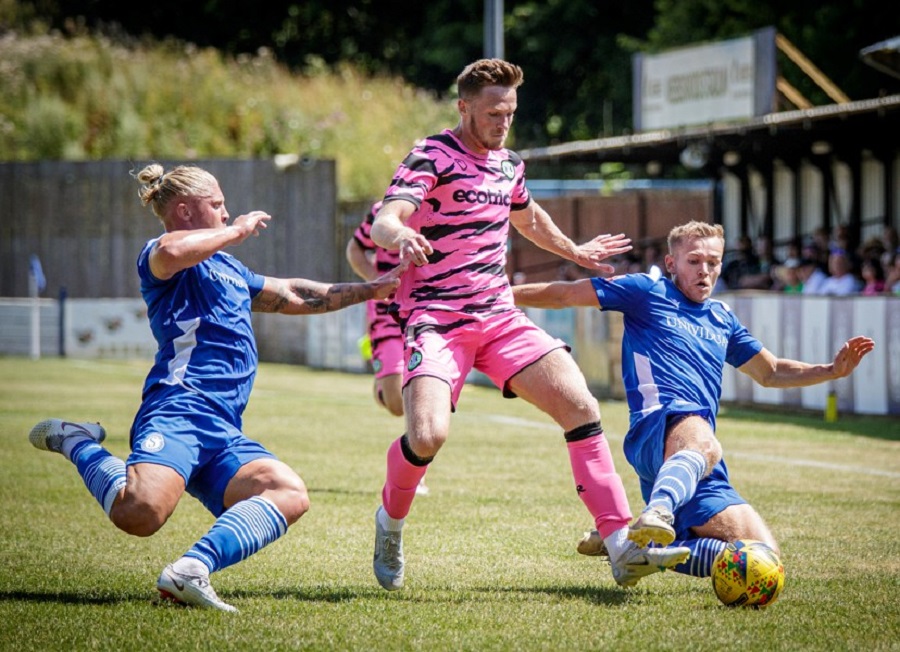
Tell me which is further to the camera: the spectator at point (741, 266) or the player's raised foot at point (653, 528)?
the spectator at point (741, 266)

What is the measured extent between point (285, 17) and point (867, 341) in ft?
144

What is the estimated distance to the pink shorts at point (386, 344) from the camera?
10.0 metres

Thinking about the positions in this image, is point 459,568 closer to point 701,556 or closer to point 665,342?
point 701,556

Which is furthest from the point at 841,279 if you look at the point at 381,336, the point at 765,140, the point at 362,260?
the point at 362,260

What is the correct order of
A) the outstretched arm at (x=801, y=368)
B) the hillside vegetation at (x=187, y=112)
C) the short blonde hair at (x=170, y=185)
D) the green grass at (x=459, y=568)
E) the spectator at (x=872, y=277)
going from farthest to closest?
1. the hillside vegetation at (x=187, y=112)
2. the spectator at (x=872, y=277)
3. the outstretched arm at (x=801, y=368)
4. the short blonde hair at (x=170, y=185)
5. the green grass at (x=459, y=568)

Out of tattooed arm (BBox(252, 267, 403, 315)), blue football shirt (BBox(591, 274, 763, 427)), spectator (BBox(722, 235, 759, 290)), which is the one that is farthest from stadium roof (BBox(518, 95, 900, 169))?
tattooed arm (BBox(252, 267, 403, 315))

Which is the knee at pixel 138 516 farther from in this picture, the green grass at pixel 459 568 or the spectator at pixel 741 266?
the spectator at pixel 741 266

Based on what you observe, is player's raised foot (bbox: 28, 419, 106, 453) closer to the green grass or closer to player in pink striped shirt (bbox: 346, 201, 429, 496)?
Answer: the green grass

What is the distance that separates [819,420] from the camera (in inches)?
611

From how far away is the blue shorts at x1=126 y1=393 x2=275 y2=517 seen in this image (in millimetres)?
5625

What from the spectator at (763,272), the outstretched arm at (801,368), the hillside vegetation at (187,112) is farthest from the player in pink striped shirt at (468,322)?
the hillside vegetation at (187,112)

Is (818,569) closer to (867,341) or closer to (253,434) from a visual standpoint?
(867,341)

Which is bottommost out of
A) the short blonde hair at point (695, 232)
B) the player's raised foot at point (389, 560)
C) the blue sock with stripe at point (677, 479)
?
the player's raised foot at point (389, 560)

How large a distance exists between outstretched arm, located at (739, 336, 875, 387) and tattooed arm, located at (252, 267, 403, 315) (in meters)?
1.82
